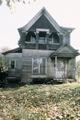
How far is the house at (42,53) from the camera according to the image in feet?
117

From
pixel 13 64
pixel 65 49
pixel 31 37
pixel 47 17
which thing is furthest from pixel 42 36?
pixel 13 64

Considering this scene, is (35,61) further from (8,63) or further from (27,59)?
(8,63)

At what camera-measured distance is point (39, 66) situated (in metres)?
35.9

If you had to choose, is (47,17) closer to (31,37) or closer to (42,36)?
→ (42,36)

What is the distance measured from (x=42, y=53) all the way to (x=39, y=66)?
1565 millimetres

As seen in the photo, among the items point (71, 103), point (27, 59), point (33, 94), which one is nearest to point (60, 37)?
point (27, 59)

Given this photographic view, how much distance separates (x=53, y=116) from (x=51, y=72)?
2178 cm

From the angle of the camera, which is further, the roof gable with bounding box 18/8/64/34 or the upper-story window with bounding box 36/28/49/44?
the upper-story window with bounding box 36/28/49/44

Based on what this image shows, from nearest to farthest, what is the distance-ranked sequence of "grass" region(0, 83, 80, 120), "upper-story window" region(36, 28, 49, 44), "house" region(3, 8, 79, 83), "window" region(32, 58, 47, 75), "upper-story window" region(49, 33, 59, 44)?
"grass" region(0, 83, 80, 120) → "house" region(3, 8, 79, 83) → "window" region(32, 58, 47, 75) → "upper-story window" region(36, 28, 49, 44) → "upper-story window" region(49, 33, 59, 44)

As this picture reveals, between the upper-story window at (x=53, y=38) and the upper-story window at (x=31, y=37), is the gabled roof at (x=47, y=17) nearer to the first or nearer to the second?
the upper-story window at (x=53, y=38)

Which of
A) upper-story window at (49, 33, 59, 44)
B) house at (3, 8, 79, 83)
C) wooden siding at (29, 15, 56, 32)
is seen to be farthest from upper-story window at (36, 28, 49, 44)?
→ upper-story window at (49, 33, 59, 44)

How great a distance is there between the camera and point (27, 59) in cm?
3550

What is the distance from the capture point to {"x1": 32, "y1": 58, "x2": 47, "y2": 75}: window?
35719mm

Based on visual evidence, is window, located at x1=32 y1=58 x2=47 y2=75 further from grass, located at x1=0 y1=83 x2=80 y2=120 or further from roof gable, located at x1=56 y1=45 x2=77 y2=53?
grass, located at x1=0 y1=83 x2=80 y2=120
